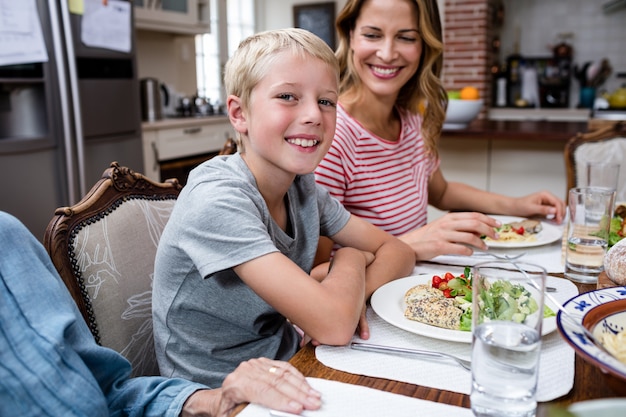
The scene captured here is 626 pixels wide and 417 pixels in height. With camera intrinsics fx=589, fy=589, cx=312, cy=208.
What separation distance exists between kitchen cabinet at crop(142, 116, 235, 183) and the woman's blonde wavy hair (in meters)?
2.24

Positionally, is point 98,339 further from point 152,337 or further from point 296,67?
point 296,67

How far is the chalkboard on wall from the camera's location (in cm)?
677

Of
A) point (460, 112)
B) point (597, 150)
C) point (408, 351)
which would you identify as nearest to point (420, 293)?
point (408, 351)

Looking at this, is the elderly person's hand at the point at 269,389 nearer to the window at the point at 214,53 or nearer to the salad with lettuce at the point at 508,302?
the salad with lettuce at the point at 508,302

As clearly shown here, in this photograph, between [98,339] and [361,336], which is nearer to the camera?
[361,336]

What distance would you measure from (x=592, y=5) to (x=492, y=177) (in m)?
4.00

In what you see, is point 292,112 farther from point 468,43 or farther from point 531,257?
point 468,43

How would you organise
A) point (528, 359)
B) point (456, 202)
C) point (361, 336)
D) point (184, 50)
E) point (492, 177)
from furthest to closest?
point (184, 50), point (492, 177), point (456, 202), point (361, 336), point (528, 359)

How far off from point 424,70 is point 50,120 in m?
1.95

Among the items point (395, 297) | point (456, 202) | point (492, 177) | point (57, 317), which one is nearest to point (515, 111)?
point (492, 177)

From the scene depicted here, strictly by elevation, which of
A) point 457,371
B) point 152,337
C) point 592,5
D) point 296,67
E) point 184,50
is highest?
point 592,5

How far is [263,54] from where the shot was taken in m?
1.02

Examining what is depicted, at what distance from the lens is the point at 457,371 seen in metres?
0.78

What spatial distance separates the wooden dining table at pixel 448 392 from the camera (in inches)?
27.8
